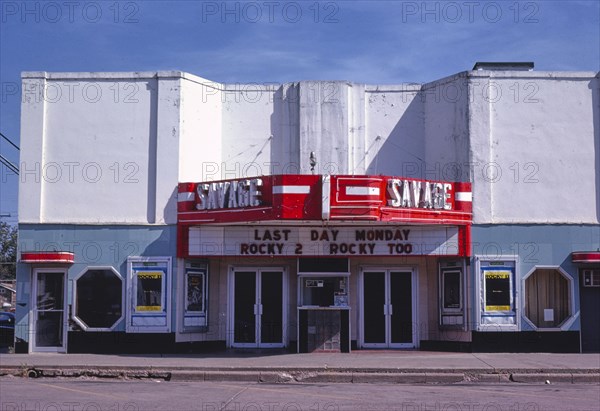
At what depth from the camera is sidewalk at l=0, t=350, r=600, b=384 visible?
1775 centimetres

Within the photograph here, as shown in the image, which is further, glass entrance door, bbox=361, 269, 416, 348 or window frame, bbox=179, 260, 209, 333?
glass entrance door, bbox=361, 269, 416, 348

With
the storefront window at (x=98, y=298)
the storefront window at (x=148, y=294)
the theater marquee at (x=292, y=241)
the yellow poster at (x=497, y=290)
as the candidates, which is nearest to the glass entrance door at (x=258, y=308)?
the theater marquee at (x=292, y=241)

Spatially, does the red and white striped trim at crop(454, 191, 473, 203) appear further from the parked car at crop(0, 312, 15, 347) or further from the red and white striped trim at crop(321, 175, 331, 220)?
the parked car at crop(0, 312, 15, 347)

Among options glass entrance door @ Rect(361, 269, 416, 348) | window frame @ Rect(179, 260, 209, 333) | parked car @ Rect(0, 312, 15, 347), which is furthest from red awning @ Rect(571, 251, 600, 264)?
parked car @ Rect(0, 312, 15, 347)

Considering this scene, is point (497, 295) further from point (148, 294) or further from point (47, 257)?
point (47, 257)

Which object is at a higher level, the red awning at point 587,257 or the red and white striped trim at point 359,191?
the red and white striped trim at point 359,191

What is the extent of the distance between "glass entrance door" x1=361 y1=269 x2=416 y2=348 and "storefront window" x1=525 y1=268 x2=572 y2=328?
3.24m

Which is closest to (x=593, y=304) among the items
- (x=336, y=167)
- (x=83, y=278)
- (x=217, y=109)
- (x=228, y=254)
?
(x=336, y=167)

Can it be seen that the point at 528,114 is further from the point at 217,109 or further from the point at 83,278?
the point at 83,278

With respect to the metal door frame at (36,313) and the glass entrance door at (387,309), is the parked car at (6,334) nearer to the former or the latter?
the metal door frame at (36,313)

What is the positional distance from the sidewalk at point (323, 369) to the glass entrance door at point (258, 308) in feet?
9.13

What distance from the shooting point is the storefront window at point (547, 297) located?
2236 cm

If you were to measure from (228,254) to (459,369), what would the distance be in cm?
721

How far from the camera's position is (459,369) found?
18000mm
